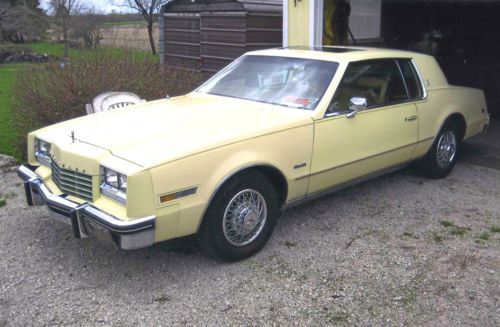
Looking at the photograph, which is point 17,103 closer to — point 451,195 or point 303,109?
point 303,109

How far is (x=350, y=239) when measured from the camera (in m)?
4.46

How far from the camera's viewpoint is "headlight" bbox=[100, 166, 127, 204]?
342 centimetres

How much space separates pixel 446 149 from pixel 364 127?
5.88 ft

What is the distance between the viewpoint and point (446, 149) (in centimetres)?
604

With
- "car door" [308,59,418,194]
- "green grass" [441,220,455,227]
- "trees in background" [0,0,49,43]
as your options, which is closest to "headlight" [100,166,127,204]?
"car door" [308,59,418,194]

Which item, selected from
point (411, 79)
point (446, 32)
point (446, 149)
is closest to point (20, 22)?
point (446, 32)

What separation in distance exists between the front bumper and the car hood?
15.3 inches

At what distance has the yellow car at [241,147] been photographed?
3.46 m

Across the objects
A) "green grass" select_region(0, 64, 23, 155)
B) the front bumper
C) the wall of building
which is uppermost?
the wall of building

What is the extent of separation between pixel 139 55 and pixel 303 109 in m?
4.59

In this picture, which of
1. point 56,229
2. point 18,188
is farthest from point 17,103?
point 56,229

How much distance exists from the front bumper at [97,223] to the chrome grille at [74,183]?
7cm

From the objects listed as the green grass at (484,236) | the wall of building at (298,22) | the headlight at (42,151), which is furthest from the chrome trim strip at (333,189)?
the wall of building at (298,22)

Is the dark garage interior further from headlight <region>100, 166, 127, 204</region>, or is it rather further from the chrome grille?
headlight <region>100, 166, 127, 204</region>
